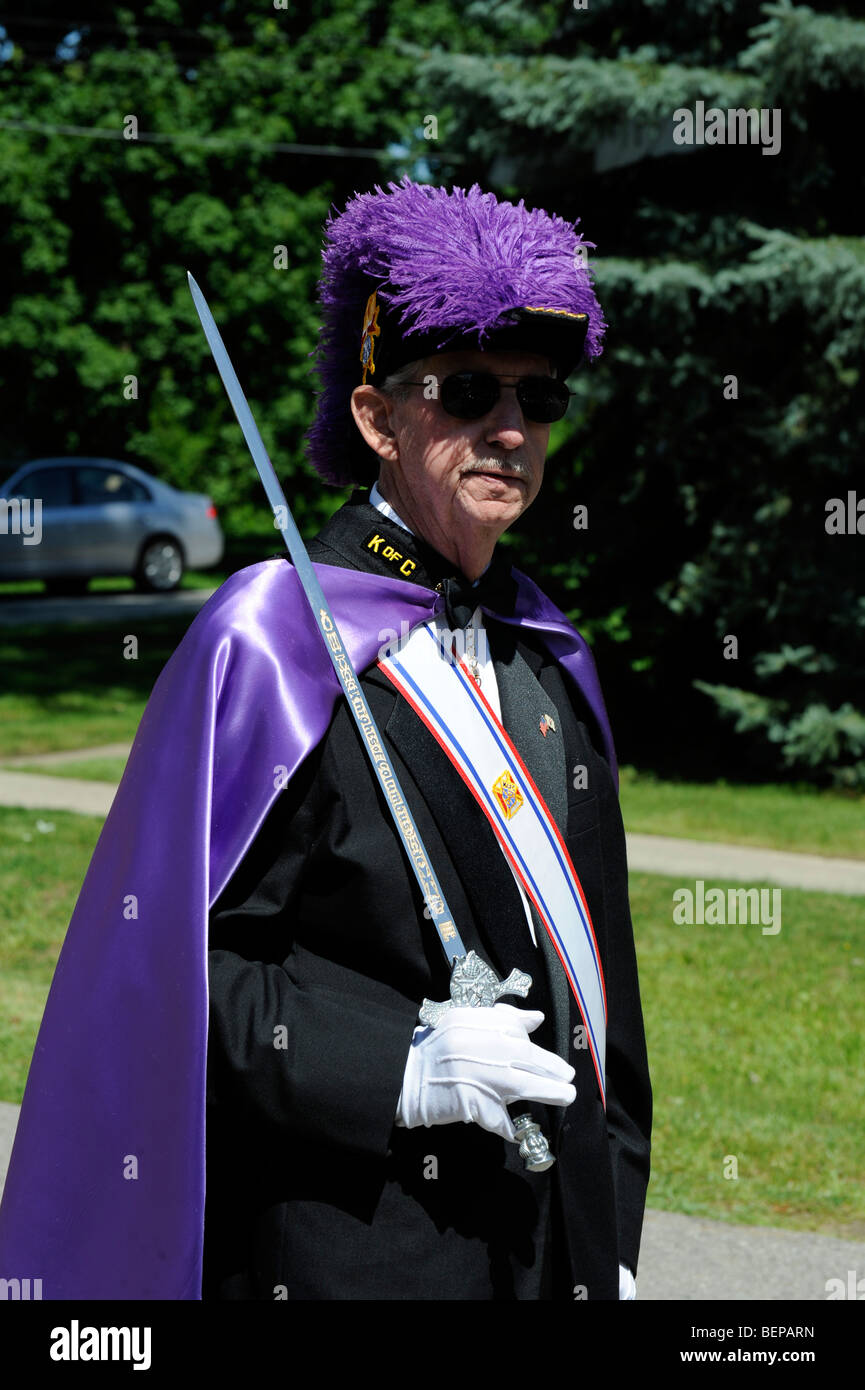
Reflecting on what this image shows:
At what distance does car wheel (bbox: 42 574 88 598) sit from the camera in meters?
21.4

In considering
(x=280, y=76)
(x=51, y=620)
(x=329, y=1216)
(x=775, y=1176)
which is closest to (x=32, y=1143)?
(x=329, y=1216)

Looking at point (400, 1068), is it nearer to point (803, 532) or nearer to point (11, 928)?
point (11, 928)

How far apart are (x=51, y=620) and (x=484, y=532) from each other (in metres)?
17.0

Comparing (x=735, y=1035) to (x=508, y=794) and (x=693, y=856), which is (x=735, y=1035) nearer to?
(x=693, y=856)

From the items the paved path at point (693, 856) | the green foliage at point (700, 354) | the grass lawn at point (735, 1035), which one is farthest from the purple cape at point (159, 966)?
the green foliage at point (700, 354)

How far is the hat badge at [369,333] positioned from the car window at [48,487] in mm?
19079

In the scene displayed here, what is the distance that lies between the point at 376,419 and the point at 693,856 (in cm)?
660

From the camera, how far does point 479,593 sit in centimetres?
228

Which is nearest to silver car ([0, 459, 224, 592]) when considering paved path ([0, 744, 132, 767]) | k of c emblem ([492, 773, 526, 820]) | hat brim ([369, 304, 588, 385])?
paved path ([0, 744, 132, 767])

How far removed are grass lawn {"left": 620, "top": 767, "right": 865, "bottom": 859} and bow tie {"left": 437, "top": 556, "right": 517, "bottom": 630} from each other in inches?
269

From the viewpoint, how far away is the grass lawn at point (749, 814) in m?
9.07

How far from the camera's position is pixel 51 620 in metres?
18.6

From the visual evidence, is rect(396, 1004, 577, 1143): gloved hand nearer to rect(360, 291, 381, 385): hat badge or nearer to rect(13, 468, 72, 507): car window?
rect(360, 291, 381, 385): hat badge

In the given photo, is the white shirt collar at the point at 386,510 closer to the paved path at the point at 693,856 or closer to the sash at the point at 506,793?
the sash at the point at 506,793
